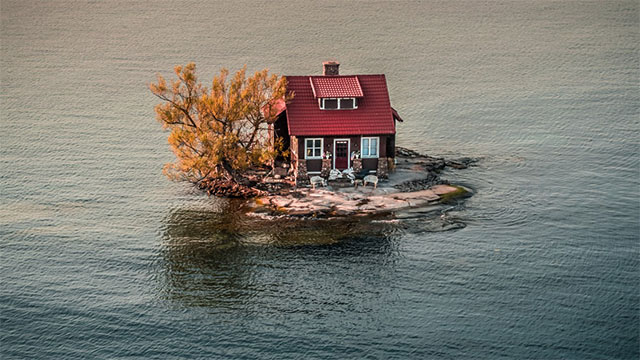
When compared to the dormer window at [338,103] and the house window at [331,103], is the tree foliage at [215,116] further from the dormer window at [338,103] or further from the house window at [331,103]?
the house window at [331,103]

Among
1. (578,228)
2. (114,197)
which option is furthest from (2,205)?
(578,228)

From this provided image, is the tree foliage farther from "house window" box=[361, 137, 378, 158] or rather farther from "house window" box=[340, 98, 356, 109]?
"house window" box=[361, 137, 378, 158]

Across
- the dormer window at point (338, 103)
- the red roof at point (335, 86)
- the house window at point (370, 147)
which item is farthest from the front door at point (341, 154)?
the red roof at point (335, 86)

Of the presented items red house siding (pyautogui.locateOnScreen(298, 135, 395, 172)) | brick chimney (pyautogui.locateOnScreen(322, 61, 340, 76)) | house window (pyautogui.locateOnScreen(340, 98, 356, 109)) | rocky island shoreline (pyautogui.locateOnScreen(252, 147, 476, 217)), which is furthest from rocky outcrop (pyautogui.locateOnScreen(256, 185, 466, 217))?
brick chimney (pyautogui.locateOnScreen(322, 61, 340, 76))

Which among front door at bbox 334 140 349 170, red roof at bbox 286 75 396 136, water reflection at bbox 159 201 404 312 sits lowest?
water reflection at bbox 159 201 404 312

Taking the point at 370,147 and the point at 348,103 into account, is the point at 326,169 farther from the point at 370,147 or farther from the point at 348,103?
the point at 348,103

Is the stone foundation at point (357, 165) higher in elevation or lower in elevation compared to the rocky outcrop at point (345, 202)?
higher

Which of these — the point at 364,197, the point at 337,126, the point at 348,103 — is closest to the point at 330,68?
the point at 348,103

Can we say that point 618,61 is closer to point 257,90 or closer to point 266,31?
point 266,31
